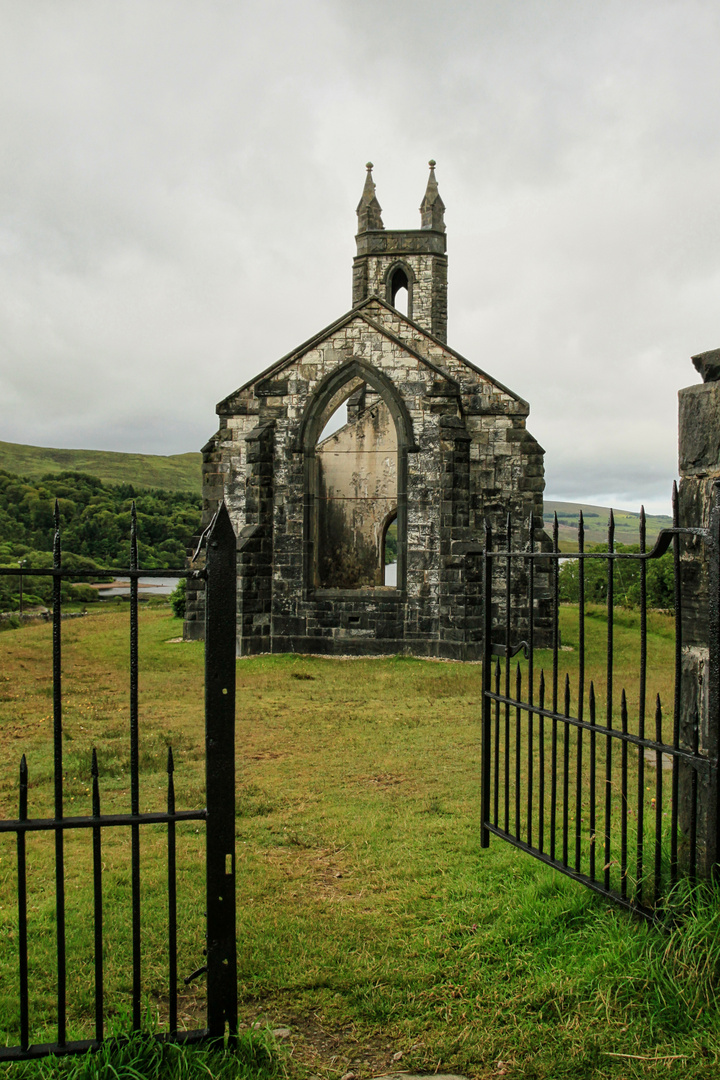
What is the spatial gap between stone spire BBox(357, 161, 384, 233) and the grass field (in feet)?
66.3

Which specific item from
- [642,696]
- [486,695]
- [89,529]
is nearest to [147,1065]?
[642,696]

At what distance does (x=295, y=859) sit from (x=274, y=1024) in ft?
5.75

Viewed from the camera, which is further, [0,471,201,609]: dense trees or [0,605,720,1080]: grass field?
[0,471,201,609]: dense trees

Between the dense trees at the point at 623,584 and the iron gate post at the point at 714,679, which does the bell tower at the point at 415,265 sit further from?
the iron gate post at the point at 714,679

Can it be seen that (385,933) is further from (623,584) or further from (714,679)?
(623,584)

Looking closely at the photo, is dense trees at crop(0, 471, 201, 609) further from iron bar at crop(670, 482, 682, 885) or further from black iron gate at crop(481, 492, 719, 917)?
iron bar at crop(670, 482, 682, 885)

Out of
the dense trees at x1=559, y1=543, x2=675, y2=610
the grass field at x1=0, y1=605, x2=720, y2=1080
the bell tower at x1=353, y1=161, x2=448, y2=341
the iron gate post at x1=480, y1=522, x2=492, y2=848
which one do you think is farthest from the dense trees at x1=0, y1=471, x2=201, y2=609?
the dense trees at x1=559, y1=543, x2=675, y2=610

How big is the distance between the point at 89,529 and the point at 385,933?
18.7 m

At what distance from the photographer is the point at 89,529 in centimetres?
2097

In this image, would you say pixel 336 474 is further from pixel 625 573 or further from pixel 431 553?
pixel 625 573

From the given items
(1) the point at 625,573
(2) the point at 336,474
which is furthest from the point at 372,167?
(1) the point at 625,573

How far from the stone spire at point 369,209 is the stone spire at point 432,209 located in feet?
4.59

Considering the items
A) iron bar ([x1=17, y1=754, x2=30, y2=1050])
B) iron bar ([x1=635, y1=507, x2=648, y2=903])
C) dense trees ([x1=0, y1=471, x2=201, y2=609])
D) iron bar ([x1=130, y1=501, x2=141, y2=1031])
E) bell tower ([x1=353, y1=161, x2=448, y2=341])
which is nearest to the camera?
iron bar ([x1=17, y1=754, x2=30, y2=1050])

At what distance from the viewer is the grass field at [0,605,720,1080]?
298 cm
